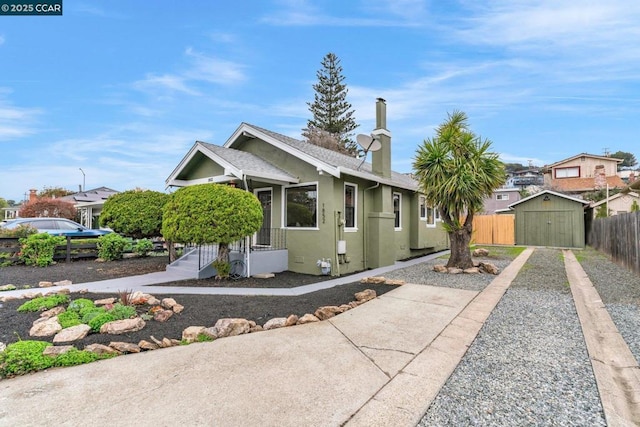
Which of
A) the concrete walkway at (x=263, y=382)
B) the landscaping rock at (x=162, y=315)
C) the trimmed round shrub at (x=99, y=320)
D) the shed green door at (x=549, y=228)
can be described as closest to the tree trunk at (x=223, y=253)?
the landscaping rock at (x=162, y=315)

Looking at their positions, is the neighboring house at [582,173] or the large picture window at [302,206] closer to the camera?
the large picture window at [302,206]

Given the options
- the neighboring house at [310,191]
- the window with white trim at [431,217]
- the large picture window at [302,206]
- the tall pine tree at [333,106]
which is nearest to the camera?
the neighboring house at [310,191]

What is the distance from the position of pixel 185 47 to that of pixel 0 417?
12.4 metres

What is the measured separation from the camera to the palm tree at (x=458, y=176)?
9953 mm

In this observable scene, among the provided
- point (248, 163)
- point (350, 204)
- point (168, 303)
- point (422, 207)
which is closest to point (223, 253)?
point (248, 163)

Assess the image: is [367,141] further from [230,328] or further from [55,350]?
[55,350]

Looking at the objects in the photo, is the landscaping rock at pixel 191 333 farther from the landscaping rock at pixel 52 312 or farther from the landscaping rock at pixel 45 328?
the landscaping rock at pixel 52 312

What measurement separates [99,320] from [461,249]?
968 centimetres

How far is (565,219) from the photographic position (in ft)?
64.9

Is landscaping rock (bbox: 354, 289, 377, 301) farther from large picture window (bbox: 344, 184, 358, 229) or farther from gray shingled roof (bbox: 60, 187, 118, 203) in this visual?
gray shingled roof (bbox: 60, 187, 118, 203)

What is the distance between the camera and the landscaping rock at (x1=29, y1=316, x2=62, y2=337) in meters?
4.34

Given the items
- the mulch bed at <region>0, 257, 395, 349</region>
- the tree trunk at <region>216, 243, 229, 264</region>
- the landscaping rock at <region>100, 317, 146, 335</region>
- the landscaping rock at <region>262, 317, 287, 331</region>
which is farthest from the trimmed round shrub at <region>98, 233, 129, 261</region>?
the landscaping rock at <region>262, 317, 287, 331</region>

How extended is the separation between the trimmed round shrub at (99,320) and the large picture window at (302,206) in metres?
6.09

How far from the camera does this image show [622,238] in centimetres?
1095
